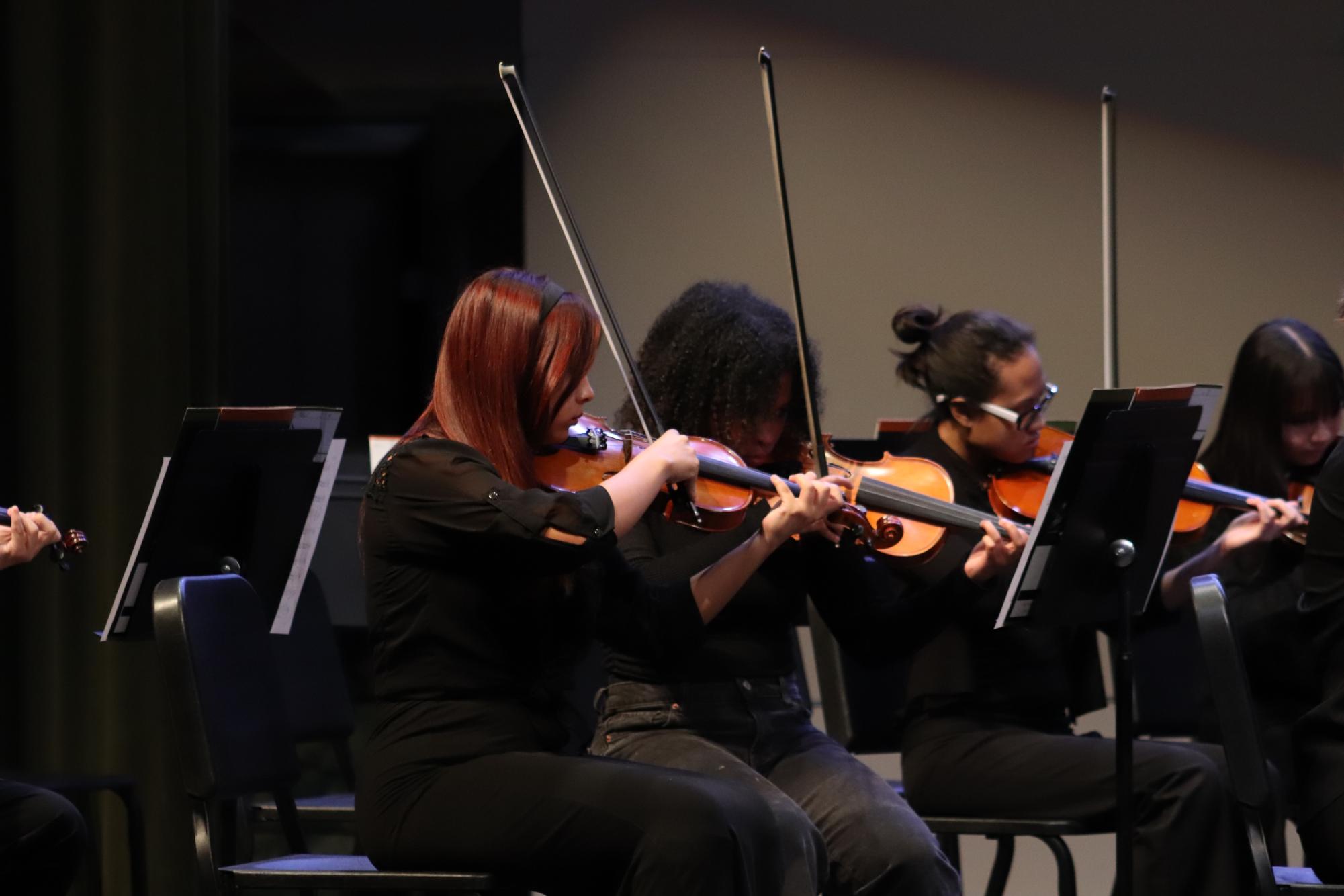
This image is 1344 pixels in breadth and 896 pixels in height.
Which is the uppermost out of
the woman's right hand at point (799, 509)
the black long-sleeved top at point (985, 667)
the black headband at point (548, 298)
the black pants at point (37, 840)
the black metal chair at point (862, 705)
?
the black headband at point (548, 298)

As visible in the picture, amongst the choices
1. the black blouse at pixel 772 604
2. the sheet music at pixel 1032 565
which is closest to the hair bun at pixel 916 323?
the black blouse at pixel 772 604

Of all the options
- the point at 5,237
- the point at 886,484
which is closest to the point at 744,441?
the point at 886,484

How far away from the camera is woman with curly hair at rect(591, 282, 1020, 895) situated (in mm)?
1965

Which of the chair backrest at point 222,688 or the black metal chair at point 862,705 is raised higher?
the chair backrest at point 222,688

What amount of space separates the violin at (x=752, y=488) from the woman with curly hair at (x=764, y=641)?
0.18 feet

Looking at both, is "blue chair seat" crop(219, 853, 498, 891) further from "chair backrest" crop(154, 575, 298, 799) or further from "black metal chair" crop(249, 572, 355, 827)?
"black metal chair" crop(249, 572, 355, 827)

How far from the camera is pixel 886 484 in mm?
2281

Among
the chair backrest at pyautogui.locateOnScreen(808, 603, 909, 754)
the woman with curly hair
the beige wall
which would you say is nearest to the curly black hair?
the woman with curly hair

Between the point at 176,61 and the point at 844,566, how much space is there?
5.11ft

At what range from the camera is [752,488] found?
6.82 ft

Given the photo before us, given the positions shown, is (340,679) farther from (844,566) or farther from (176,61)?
(176,61)

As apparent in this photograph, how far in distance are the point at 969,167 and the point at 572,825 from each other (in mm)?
2322

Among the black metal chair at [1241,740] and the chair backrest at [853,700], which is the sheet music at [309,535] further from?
the black metal chair at [1241,740]

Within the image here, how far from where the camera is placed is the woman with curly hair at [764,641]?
6.45 feet
